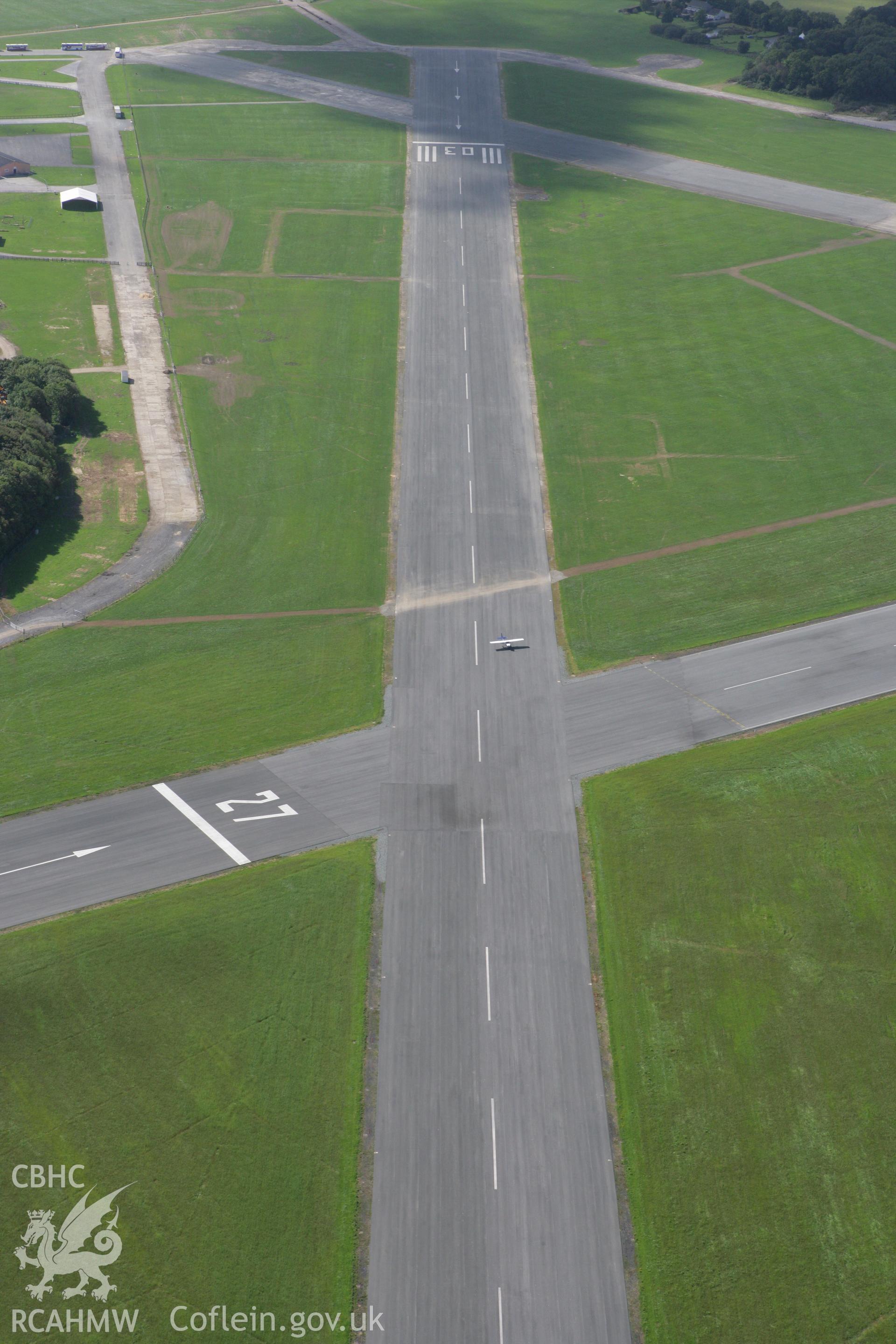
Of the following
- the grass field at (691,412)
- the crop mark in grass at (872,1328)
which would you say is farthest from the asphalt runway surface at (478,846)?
the crop mark in grass at (872,1328)

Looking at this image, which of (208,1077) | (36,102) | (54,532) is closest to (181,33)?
(36,102)

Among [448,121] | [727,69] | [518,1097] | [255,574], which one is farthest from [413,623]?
[727,69]

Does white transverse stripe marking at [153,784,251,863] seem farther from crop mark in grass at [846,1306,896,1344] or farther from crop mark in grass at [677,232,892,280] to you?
crop mark in grass at [677,232,892,280]

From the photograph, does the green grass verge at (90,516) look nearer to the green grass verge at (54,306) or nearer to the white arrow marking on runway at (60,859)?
the green grass verge at (54,306)

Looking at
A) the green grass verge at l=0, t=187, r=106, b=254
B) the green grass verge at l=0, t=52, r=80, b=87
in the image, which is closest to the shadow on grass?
the green grass verge at l=0, t=187, r=106, b=254

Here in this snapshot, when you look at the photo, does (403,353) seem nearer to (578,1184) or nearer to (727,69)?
(578,1184)
